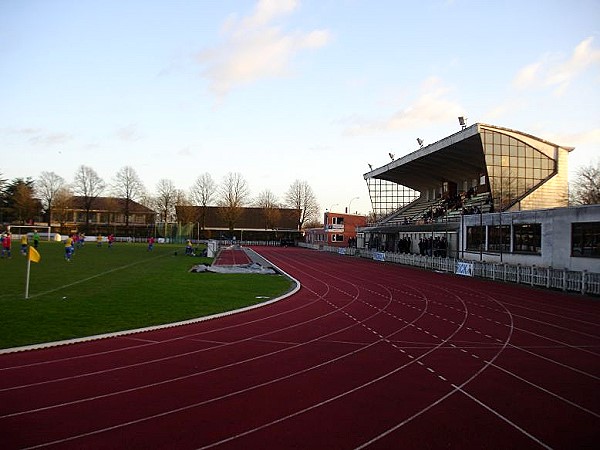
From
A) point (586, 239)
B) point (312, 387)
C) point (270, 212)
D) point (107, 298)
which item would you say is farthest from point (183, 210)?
point (312, 387)

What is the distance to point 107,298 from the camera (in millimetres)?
15133

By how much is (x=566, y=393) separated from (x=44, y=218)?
98.6 m

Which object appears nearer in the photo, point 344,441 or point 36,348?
point 344,441

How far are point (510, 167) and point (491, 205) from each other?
3952mm

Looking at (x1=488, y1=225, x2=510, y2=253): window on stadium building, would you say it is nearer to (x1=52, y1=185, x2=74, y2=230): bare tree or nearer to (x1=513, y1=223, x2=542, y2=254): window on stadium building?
(x1=513, y1=223, x2=542, y2=254): window on stadium building

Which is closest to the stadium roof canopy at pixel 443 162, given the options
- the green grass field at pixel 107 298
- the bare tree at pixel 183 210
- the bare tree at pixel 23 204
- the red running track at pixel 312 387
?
the green grass field at pixel 107 298

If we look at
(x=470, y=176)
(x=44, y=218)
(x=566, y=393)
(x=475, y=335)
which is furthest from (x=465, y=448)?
(x=44, y=218)

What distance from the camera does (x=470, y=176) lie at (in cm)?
4812

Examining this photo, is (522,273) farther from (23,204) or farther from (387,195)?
(23,204)

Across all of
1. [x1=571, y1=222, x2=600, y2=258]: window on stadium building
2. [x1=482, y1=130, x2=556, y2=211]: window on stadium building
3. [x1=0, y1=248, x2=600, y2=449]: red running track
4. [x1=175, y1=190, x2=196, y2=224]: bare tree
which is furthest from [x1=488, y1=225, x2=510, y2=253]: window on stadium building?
[x1=175, y1=190, x2=196, y2=224]: bare tree

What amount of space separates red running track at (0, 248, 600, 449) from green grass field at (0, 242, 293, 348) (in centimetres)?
125

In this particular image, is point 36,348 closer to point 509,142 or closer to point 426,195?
point 509,142

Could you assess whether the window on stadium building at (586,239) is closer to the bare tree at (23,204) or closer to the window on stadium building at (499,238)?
→ the window on stadium building at (499,238)

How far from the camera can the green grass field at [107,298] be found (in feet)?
35.0
